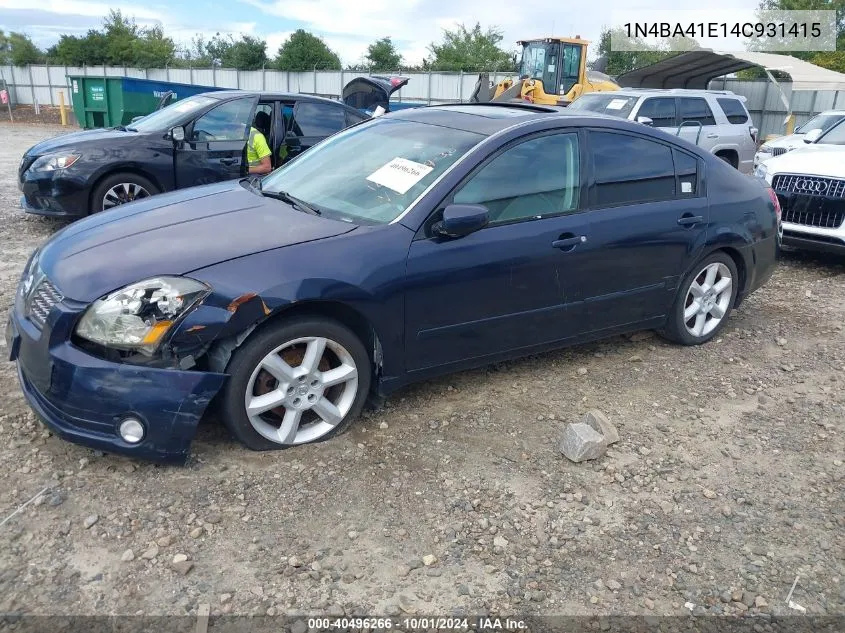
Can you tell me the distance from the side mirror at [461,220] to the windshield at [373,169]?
0.75 ft

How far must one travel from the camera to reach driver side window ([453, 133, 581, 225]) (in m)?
3.69

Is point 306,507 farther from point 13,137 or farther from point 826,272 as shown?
point 13,137

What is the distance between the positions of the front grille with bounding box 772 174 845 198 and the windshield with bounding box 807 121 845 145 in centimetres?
139

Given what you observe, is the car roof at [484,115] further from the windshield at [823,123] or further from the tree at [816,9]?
the tree at [816,9]

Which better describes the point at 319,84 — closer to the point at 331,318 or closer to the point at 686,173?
the point at 686,173

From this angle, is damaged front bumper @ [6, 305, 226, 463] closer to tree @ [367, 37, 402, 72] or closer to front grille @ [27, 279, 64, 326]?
front grille @ [27, 279, 64, 326]

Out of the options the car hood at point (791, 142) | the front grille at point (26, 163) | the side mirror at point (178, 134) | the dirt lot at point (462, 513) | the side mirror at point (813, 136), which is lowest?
the dirt lot at point (462, 513)

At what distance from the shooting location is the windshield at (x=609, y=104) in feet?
37.4

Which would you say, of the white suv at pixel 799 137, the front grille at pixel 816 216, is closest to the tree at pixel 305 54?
the white suv at pixel 799 137

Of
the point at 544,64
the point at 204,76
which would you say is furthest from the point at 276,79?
the point at 544,64

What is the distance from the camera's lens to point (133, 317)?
286 centimetres

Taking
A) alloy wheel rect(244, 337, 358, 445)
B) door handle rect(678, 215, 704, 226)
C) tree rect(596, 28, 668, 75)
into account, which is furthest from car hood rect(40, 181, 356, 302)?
tree rect(596, 28, 668, 75)

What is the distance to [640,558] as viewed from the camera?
2.77 m

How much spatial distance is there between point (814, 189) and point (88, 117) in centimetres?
1529
